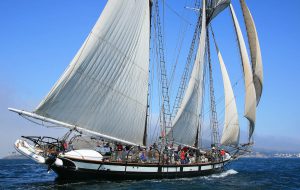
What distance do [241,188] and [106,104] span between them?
43.6 feet

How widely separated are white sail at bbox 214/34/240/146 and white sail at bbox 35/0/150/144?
57.0ft

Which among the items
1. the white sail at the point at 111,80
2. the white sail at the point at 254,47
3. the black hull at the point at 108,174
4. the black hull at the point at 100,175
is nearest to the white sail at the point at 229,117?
the white sail at the point at 254,47

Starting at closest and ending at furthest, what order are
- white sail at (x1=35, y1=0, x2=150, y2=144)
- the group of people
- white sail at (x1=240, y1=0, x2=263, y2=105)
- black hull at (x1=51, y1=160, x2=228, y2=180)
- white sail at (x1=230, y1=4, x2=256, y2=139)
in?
white sail at (x1=35, y1=0, x2=150, y2=144)
black hull at (x1=51, y1=160, x2=228, y2=180)
the group of people
white sail at (x1=230, y1=4, x2=256, y2=139)
white sail at (x1=240, y1=0, x2=263, y2=105)

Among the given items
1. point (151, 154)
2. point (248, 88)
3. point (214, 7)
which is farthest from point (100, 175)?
point (214, 7)

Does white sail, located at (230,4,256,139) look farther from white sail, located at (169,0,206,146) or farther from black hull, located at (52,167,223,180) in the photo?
black hull, located at (52,167,223,180)

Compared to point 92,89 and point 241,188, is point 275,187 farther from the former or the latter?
point 92,89

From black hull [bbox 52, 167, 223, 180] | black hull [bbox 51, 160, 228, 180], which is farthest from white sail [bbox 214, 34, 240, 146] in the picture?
black hull [bbox 52, 167, 223, 180]

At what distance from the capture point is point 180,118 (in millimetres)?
45688

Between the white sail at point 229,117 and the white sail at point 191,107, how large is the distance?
612 cm

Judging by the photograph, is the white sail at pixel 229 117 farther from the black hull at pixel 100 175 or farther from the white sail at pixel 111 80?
the white sail at pixel 111 80

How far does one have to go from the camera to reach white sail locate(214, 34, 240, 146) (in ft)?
175

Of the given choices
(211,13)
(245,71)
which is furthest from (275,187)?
(211,13)

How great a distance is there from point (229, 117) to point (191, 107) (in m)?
8.47

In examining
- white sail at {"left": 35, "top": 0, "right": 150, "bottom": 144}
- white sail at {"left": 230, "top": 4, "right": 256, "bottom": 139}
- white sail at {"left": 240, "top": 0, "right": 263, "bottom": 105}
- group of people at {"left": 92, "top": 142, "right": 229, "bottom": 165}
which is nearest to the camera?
white sail at {"left": 35, "top": 0, "right": 150, "bottom": 144}
